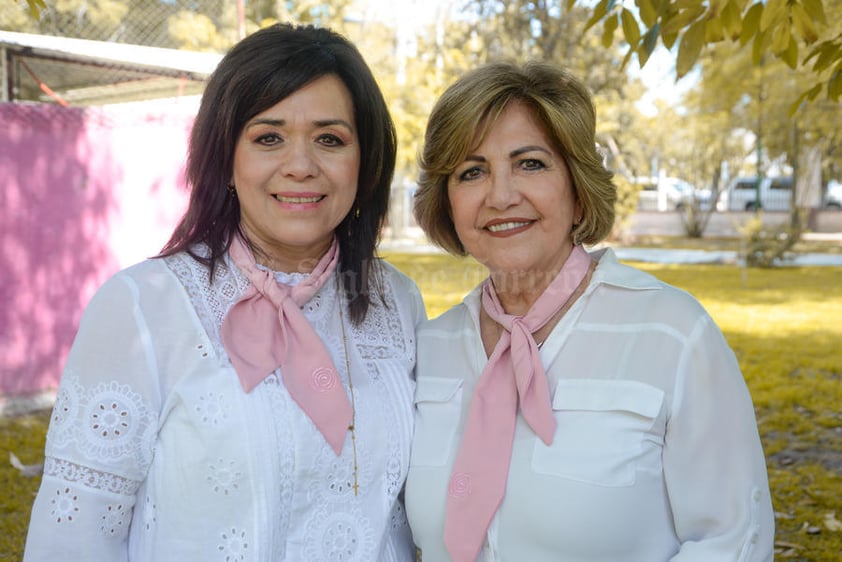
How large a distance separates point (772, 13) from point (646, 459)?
5.56 feet

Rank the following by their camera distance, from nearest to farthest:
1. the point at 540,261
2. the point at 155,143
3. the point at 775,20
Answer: the point at 540,261 < the point at 775,20 < the point at 155,143

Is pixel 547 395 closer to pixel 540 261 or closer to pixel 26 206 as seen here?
pixel 540 261

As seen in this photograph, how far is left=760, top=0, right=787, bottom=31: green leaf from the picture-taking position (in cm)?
272

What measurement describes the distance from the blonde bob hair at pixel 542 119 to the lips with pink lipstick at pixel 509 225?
0.12 meters

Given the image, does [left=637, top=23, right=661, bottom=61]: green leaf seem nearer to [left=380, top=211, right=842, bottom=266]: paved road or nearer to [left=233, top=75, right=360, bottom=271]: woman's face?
[left=233, top=75, right=360, bottom=271]: woman's face

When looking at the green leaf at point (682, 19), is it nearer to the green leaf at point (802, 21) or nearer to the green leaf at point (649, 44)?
the green leaf at point (649, 44)

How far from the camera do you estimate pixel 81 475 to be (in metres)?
1.88

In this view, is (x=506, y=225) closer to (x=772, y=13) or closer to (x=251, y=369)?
(x=251, y=369)

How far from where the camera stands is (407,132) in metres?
15.0

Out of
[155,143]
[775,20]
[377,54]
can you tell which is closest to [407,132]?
[377,54]

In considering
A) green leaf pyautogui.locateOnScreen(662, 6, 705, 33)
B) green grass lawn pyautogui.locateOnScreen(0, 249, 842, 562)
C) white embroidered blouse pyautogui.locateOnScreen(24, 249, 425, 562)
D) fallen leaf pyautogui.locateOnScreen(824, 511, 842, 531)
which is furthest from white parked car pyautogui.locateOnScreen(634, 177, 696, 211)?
white embroidered blouse pyautogui.locateOnScreen(24, 249, 425, 562)

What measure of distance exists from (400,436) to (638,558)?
2.26 feet

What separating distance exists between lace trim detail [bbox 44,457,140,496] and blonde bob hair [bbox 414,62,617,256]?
1.19 meters

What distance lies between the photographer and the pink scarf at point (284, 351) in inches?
79.6
